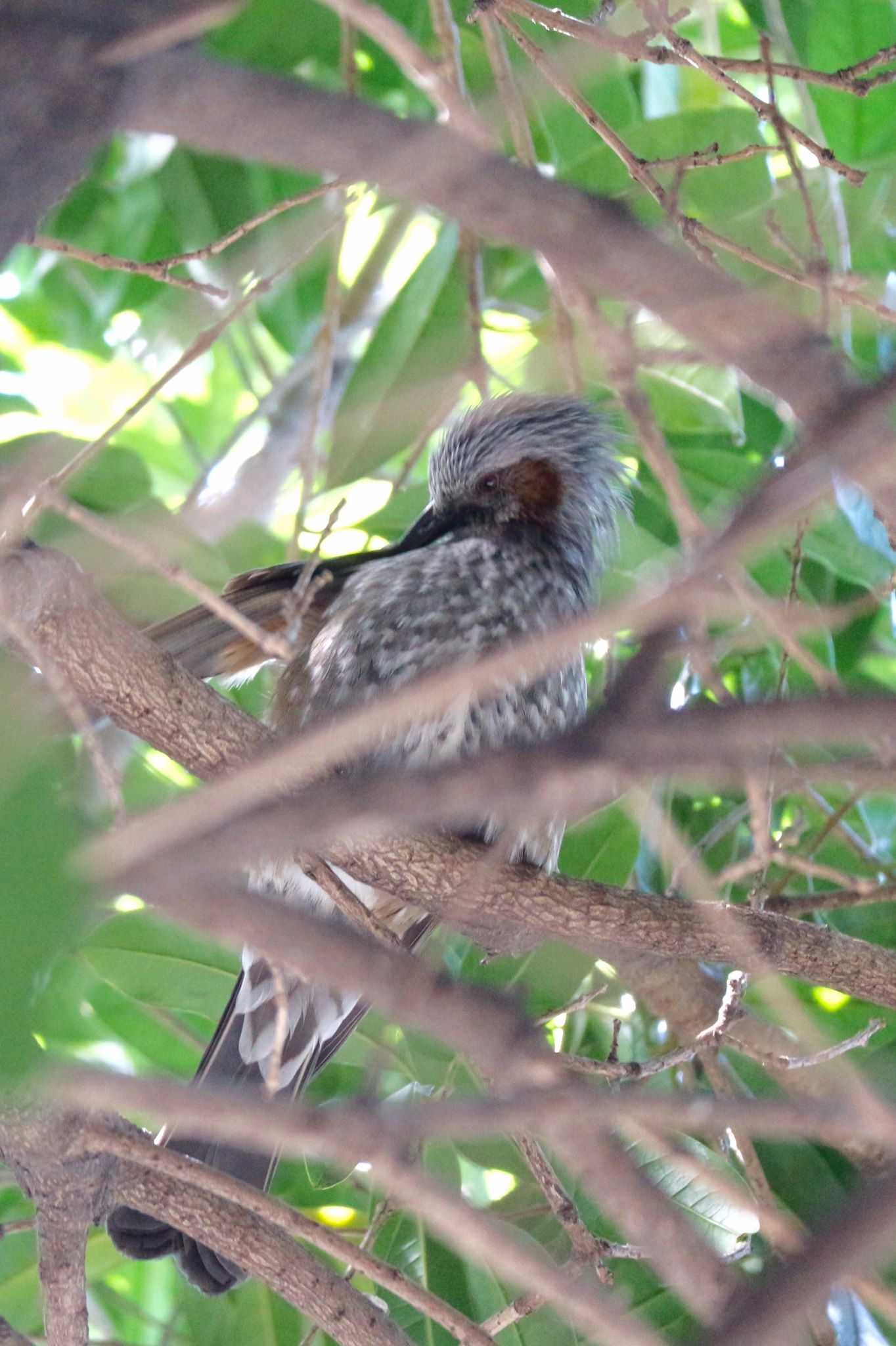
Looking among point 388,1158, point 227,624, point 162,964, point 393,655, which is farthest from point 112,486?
point 388,1158

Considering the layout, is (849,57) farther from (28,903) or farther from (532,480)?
(28,903)

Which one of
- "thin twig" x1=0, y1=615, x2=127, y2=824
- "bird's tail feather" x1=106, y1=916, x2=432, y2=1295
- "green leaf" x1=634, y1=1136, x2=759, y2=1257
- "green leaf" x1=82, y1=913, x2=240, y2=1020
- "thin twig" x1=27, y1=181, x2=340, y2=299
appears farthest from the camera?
"green leaf" x1=82, y1=913, x2=240, y2=1020

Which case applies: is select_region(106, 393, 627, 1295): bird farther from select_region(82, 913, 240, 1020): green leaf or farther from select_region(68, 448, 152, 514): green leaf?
select_region(68, 448, 152, 514): green leaf

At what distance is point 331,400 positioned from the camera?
3.15m

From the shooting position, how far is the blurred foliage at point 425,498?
2.10 m

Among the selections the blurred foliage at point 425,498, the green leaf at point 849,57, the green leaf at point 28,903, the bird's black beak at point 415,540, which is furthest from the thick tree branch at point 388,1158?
the green leaf at point 849,57

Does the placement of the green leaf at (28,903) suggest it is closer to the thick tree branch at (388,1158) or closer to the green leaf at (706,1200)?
the thick tree branch at (388,1158)

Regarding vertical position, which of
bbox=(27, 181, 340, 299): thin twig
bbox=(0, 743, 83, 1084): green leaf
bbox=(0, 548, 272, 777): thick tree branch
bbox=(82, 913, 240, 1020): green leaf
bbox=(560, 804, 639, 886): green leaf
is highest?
bbox=(27, 181, 340, 299): thin twig

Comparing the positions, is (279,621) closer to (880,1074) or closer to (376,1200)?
(376,1200)

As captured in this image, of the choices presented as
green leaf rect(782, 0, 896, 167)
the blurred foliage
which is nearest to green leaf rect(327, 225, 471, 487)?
the blurred foliage

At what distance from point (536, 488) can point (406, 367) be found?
36 centimetres

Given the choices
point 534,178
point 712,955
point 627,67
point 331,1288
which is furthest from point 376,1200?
point 627,67

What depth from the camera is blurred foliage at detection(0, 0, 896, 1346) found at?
2102mm

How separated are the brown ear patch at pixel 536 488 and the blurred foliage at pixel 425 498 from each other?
161 millimetres
